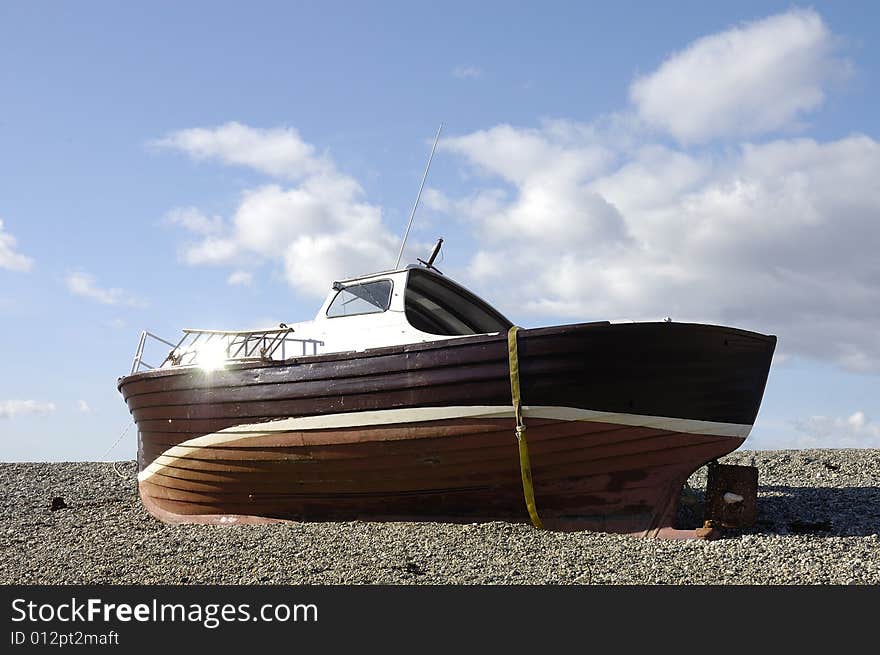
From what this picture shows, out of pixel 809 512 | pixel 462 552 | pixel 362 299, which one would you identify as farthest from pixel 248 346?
pixel 809 512

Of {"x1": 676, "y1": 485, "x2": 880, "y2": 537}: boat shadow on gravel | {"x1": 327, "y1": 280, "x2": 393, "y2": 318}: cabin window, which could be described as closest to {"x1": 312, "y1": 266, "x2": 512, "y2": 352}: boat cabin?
{"x1": 327, "y1": 280, "x2": 393, "y2": 318}: cabin window

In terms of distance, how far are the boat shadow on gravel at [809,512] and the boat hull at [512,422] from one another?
103 cm

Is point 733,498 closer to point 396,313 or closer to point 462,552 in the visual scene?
point 462,552

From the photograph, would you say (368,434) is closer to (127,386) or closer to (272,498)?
(272,498)

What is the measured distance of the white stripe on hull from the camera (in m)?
8.14

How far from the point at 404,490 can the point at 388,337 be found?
5.77 feet

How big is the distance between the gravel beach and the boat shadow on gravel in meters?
0.01

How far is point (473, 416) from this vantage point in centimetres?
833

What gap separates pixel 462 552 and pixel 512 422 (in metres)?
1.45

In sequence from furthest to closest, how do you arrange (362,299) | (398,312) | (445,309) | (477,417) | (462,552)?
(445,309) < (362,299) < (398,312) < (477,417) < (462,552)

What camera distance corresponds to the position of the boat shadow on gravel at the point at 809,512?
8516 mm

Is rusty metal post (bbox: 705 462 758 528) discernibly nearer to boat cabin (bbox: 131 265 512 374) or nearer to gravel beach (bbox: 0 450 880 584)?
gravel beach (bbox: 0 450 880 584)

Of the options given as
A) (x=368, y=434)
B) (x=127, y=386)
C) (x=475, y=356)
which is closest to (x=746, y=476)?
(x=475, y=356)

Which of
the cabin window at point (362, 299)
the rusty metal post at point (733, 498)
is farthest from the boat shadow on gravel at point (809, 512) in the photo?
the cabin window at point (362, 299)
